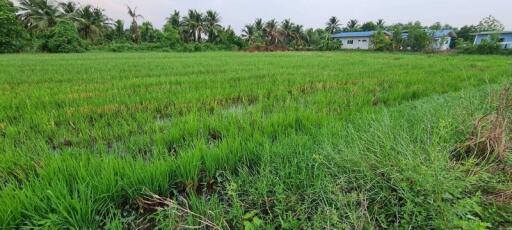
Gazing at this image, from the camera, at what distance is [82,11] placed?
2914 cm

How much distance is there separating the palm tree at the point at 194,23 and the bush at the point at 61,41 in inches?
606

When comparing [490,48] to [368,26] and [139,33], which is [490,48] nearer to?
[368,26]

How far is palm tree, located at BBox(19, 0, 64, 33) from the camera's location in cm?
2612

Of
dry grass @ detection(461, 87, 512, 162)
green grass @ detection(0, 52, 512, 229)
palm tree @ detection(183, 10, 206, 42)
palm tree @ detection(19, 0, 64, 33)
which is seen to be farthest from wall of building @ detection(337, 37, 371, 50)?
dry grass @ detection(461, 87, 512, 162)

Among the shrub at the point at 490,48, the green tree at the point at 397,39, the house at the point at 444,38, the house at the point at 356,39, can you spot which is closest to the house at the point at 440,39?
the house at the point at 444,38

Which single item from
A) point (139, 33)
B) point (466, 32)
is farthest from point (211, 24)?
point (466, 32)

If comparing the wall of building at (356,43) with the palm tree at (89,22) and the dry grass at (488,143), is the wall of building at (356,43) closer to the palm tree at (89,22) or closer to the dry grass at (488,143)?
the palm tree at (89,22)

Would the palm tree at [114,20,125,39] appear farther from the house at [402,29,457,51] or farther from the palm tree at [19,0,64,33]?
the house at [402,29,457,51]

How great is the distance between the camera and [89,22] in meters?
29.3

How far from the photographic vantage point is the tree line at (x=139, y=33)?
71.1 ft

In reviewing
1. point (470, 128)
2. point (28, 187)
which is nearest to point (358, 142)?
point (470, 128)

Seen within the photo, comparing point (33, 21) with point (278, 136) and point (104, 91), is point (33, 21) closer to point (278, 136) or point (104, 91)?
point (104, 91)

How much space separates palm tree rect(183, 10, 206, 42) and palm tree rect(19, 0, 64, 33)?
14236mm

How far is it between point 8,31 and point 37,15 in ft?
25.6
